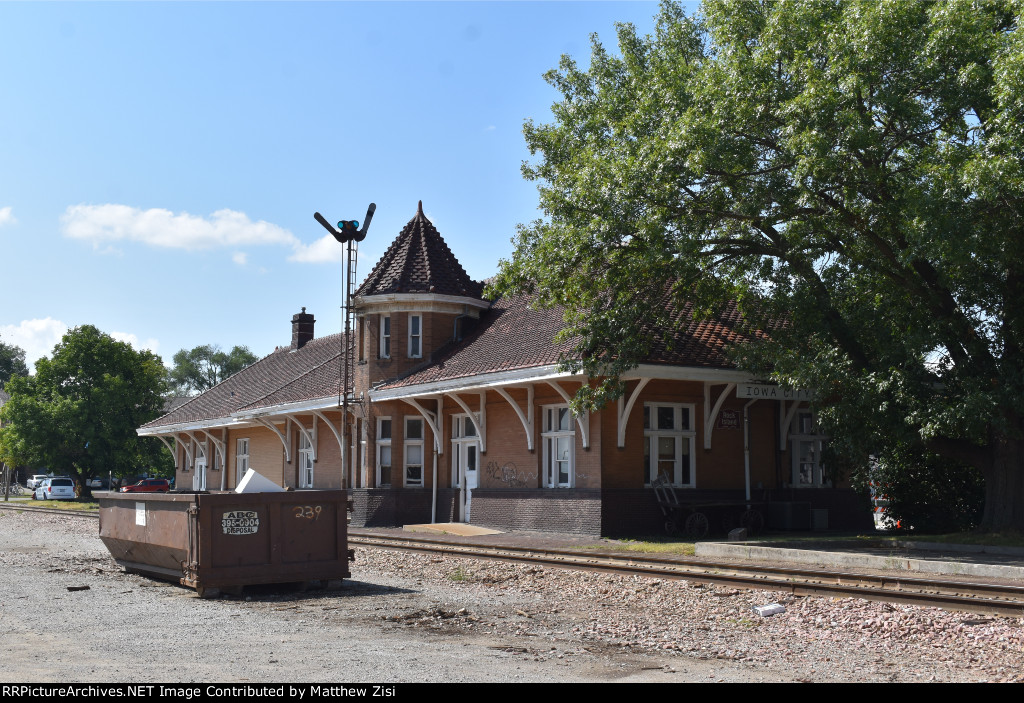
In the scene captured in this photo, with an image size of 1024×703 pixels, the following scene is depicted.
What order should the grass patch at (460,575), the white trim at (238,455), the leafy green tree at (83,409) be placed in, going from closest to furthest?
the grass patch at (460,575), the white trim at (238,455), the leafy green tree at (83,409)

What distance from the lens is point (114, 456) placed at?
171ft

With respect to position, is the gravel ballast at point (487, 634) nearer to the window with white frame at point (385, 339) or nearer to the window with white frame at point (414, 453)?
the window with white frame at point (414, 453)

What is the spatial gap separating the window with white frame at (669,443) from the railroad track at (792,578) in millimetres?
5223

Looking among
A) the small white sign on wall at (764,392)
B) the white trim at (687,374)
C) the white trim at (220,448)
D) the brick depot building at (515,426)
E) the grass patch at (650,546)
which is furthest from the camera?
the white trim at (220,448)

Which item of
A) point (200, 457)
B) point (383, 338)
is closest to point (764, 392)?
point (383, 338)

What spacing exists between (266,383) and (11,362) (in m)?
113

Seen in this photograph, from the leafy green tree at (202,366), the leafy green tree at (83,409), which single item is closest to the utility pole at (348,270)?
the leafy green tree at (83,409)

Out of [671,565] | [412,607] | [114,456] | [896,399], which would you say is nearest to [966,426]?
[896,399]

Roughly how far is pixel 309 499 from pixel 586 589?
385 cm

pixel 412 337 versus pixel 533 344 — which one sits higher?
pixel 412 337

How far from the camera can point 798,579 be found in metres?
13.3

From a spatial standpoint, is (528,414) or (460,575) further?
(528,414)

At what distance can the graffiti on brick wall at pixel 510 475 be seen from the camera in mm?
24367

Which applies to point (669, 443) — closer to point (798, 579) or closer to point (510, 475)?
point (510, 475)
